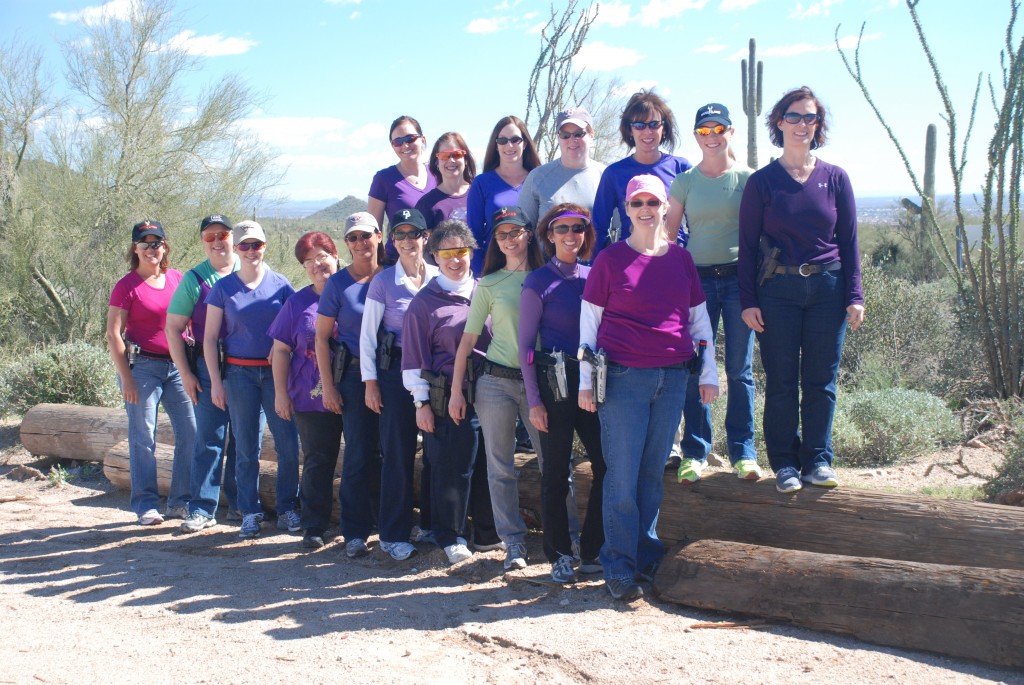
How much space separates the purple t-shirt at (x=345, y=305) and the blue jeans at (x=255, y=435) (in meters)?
0.89

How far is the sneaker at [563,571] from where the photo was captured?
16.9 feet

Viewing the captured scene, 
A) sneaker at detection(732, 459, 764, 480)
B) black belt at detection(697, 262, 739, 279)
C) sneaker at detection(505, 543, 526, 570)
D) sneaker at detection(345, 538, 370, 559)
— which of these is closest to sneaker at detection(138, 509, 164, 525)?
sneaker at detection(345, 538, 370, 559)

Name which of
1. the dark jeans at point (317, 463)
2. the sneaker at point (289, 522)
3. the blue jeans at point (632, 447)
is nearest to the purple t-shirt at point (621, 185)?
the blue jeans at point (632, 447)

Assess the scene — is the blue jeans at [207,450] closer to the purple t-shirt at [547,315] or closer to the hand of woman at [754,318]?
the purple t-shirt at [547,315]

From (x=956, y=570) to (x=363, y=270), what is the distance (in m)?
3.69

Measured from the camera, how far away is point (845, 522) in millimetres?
4879

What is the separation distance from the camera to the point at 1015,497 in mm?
5629

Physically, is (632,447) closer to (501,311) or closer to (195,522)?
(501,311)

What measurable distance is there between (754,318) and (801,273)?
0.34 meters

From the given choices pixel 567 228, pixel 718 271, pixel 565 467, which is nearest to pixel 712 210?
pixel 718 271

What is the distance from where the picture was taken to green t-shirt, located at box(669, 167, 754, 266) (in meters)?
5.18

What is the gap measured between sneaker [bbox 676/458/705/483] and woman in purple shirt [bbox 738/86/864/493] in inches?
18.5

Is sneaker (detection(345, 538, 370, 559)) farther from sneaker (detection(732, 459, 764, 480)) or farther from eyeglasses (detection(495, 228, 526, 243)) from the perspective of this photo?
sneaker (detection(732, 459, 764, 480))

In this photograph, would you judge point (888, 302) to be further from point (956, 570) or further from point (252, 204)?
point (252, 204)
